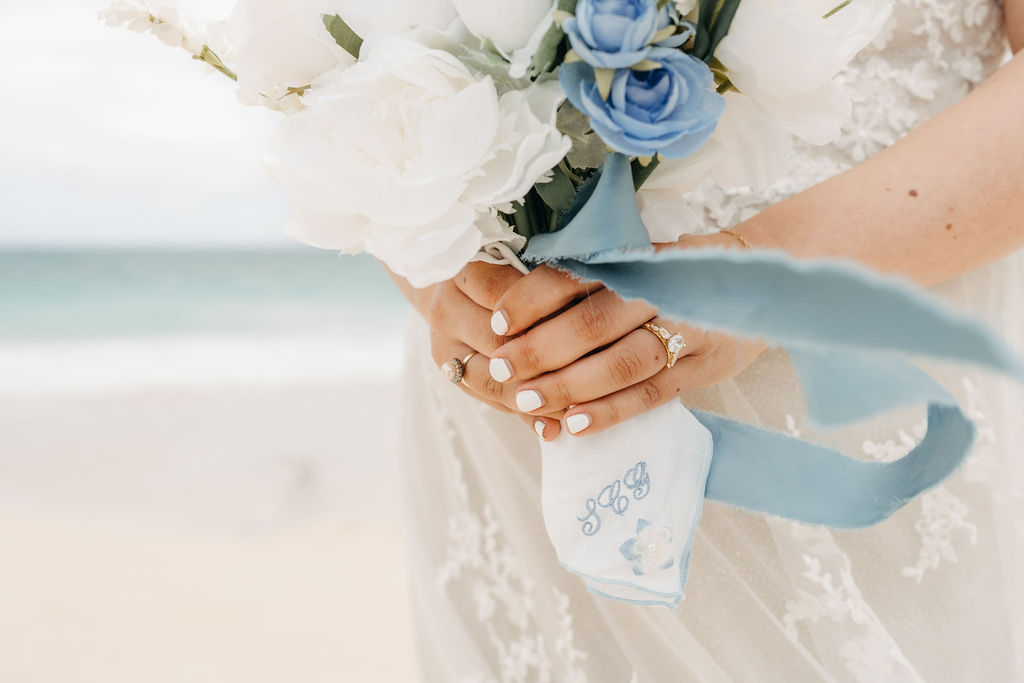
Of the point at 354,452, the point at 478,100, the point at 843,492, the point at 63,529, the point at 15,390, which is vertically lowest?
the point at 15,390

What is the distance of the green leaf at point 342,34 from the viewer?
22.5 inches

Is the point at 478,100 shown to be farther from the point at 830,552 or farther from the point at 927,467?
the point at 830,552

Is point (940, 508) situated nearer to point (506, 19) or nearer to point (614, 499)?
point (614, 499)

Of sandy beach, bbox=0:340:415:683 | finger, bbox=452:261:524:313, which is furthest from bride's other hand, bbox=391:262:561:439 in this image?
sandy beach, bbox=0:340:415:683

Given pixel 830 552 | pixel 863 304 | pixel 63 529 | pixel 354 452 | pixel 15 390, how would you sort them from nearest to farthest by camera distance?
pixel 863 304, pixel 830 552, pixel 63 529, pixel 354 452, pixel 15 390

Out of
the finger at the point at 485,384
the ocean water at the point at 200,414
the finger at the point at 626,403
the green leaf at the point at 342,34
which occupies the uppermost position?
the green leaf at the point at 342,34

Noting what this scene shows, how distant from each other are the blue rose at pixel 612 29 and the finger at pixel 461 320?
0.31 meters

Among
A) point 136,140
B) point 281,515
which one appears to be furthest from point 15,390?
point 136,140

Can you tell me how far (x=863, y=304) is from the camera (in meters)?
0.36

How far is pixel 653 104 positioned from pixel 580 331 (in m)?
0.22

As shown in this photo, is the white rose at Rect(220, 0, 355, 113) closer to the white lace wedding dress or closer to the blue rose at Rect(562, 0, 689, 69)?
the blue rose at Rect(562, 0, 689, 69)

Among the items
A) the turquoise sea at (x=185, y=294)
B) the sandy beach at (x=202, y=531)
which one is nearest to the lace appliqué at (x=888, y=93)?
the sandy beach at (x=202, y=531)

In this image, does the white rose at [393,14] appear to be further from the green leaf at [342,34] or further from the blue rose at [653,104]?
the blue rose at [653,104]

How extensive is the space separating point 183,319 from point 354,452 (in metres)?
5.98
